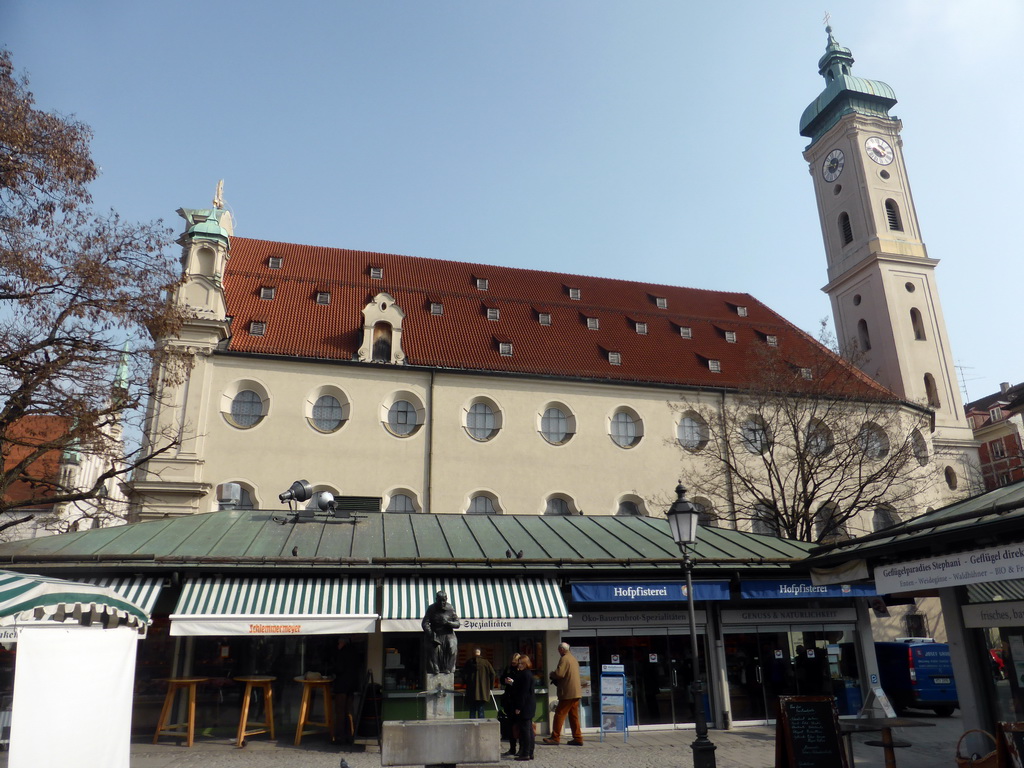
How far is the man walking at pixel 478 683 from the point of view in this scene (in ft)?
50.0

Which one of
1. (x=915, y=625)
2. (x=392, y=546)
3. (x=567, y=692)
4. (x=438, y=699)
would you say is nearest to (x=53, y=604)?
(x=438, y=699)

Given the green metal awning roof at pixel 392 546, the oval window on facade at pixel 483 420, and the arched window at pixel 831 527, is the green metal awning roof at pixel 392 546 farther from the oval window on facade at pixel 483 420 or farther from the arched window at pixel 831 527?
the oval window on facade at pixel 483 420

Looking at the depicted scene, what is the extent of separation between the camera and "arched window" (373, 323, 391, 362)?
30.9m

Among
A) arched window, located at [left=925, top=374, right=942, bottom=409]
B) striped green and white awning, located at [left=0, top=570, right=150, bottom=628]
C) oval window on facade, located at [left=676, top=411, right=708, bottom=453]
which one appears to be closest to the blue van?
oval window on facade, located at [left=676, top=411, right=708, bottom=453]

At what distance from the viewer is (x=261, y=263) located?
35.2m

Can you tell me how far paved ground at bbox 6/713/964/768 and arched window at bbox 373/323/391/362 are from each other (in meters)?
17.3

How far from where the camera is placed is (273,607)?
1473 centimetres

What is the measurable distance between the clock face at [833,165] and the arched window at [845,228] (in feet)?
8.02

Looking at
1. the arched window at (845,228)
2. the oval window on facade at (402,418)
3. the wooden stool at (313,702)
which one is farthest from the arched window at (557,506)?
the arched window at (845,228)

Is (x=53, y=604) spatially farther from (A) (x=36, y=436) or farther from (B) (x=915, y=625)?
(B) (x=915, y=625)

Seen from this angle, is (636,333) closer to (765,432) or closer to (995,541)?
(765,432)

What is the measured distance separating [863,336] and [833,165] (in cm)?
1090

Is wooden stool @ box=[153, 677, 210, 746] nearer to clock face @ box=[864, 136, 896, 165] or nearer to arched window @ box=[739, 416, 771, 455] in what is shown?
arched window @ box=[739, 416, 771, 455]

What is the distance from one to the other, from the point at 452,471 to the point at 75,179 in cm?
1702
